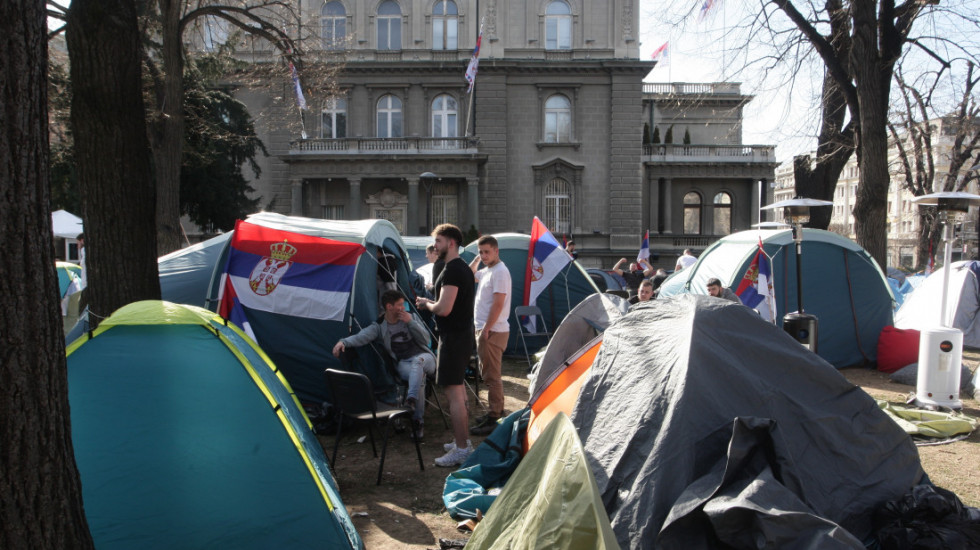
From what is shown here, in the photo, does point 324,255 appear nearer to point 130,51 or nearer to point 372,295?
point 372,295

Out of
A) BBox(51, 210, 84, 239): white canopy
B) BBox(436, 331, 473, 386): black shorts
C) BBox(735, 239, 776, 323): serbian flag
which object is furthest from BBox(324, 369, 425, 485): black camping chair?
BBox(51, 210, 84, 239): white canopy

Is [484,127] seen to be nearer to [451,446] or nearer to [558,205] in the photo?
[558,205]

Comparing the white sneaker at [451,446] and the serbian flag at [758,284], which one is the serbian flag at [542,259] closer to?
the serbian flag at [758,284]

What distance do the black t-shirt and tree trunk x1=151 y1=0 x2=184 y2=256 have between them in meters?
7.77

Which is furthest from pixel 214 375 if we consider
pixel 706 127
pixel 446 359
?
pixel 706 127

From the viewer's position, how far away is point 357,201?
29.5m

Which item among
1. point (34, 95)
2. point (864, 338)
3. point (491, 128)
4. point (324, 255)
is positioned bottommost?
point (864, 338)

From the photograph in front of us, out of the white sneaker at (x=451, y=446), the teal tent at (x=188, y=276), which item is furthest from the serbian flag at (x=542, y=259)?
the white sneaker at (x=451, y=446)

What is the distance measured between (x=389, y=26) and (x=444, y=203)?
826 cm

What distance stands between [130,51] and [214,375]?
9.77 feet

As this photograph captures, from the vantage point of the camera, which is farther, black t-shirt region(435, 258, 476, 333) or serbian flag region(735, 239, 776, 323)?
serbian flag region(735, 239, 776, 323)

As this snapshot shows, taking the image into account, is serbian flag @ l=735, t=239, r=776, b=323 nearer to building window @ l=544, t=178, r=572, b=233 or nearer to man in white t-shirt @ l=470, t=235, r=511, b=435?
man in white t-shirt @ l=470, t=235, r=511, b=435

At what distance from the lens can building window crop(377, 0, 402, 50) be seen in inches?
1204

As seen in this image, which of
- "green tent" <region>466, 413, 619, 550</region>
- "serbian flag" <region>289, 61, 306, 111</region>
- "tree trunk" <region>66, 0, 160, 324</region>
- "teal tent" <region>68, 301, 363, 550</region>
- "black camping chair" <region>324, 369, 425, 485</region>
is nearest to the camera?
"green tent" <region>466, 413, 619, 550</region>
